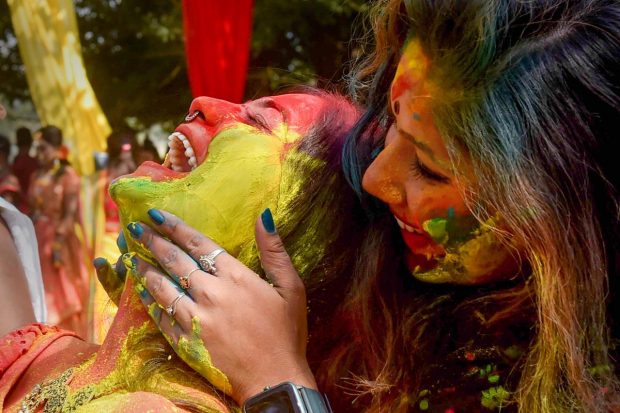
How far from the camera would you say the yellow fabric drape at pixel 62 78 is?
4.62 metres

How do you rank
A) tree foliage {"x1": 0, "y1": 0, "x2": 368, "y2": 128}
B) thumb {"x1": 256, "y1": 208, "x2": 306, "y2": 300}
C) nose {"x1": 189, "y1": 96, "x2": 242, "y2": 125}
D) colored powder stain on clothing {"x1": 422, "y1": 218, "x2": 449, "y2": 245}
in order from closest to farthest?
colored powder stain on clothing {"x1": 422, "y1": 218, "x2": 449, "y2": 245}
thumb {"x1": 256, "y1": 208, "x2": 306, "y2": 300}
nose {"x1": 189, "y1": 96, "x2": 242, "y2": 125}
tree foliage {"x1": 0, "y1": 0, "x2": 368, "y2": 128}

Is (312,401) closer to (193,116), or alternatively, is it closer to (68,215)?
(193,116)

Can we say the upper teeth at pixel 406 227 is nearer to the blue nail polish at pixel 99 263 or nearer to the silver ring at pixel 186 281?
the silver ring at pixel 186 281

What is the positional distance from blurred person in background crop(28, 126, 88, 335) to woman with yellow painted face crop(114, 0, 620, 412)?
312 cm

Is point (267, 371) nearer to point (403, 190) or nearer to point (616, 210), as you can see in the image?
point (403, 190)

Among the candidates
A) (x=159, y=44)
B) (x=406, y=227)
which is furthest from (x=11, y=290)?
(x=159, y=44)

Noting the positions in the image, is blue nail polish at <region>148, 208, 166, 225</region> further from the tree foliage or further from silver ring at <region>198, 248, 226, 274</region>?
the tree foliage

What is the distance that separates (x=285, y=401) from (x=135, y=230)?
427mm

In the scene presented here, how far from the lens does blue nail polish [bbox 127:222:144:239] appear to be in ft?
4.83

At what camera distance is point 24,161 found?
6.38 meters

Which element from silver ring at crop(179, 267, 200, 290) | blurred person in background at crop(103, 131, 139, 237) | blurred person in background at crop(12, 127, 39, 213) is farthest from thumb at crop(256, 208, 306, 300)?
blurred person in background at crop(12, 127, 39, 213)

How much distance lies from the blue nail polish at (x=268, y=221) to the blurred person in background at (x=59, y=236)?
10.4 feet

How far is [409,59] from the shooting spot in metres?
1.36

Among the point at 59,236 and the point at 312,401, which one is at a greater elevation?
the point at 312,401
